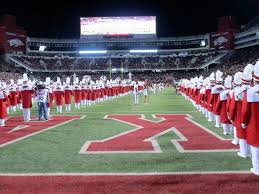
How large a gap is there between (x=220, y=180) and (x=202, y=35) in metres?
86.0

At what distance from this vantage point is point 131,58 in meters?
90.4

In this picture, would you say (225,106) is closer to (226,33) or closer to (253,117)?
(253,117)

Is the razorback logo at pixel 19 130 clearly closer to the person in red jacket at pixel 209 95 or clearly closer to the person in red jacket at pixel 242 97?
the person in red jacket at pixel 209 95

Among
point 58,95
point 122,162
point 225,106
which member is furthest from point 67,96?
point 122,162

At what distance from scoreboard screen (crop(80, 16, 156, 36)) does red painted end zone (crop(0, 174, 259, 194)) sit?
253ft

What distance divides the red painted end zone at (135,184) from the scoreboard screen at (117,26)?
253 feet

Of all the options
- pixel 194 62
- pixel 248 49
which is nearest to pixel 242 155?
pixel 248 49

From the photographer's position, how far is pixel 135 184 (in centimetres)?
617

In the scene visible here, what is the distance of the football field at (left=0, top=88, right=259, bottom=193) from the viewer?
608cm

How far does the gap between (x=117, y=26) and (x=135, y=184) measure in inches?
→ 3100

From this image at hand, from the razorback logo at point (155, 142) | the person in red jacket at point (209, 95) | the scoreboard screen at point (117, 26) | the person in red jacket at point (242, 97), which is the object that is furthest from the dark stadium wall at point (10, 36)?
the person in red jacket at point (242, 97)

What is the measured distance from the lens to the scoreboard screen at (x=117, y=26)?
82.2m

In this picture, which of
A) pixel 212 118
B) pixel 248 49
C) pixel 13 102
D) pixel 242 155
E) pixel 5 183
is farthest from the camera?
pixel 248 49

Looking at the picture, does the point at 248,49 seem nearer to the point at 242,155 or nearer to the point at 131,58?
the point at 131,58
